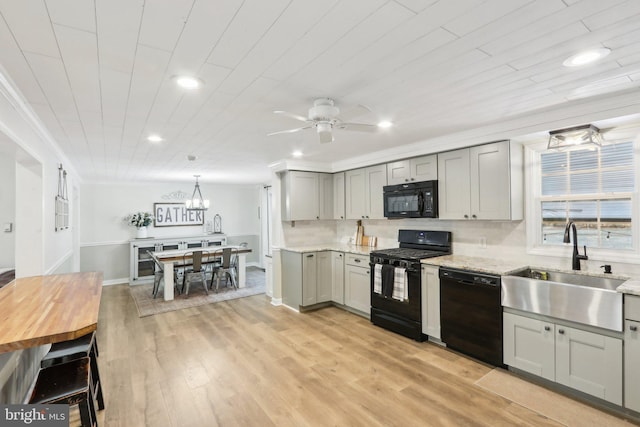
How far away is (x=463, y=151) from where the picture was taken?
11.6 feet

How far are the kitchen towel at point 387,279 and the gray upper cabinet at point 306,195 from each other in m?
1.71

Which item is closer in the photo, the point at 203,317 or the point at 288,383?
the point at 288,383

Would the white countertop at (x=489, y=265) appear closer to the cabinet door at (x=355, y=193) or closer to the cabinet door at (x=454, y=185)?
the cabinet door at (x=454, y=185)

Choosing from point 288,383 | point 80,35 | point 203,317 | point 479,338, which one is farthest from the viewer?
point 203,317

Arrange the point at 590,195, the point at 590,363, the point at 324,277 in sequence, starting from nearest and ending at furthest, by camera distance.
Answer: the point at 590,363, the point at 590,195, the point at 324,277

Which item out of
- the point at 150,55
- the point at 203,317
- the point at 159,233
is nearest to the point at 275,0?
the point at 150,55

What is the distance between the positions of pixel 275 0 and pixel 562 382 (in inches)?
131

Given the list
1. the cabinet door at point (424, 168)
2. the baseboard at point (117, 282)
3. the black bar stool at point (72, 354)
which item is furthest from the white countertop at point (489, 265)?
the baseboard at point (117, 282)

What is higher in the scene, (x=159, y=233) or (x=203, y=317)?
(x=159, y=233)

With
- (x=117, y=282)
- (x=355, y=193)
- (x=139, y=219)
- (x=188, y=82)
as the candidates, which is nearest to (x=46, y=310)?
(x=188, y=82)

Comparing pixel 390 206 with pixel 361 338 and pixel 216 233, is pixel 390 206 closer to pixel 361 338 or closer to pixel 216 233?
pixel 361 338

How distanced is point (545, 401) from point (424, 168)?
2.57m

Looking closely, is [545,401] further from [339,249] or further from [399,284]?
[339,249]

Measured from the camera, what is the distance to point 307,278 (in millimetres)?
4754
